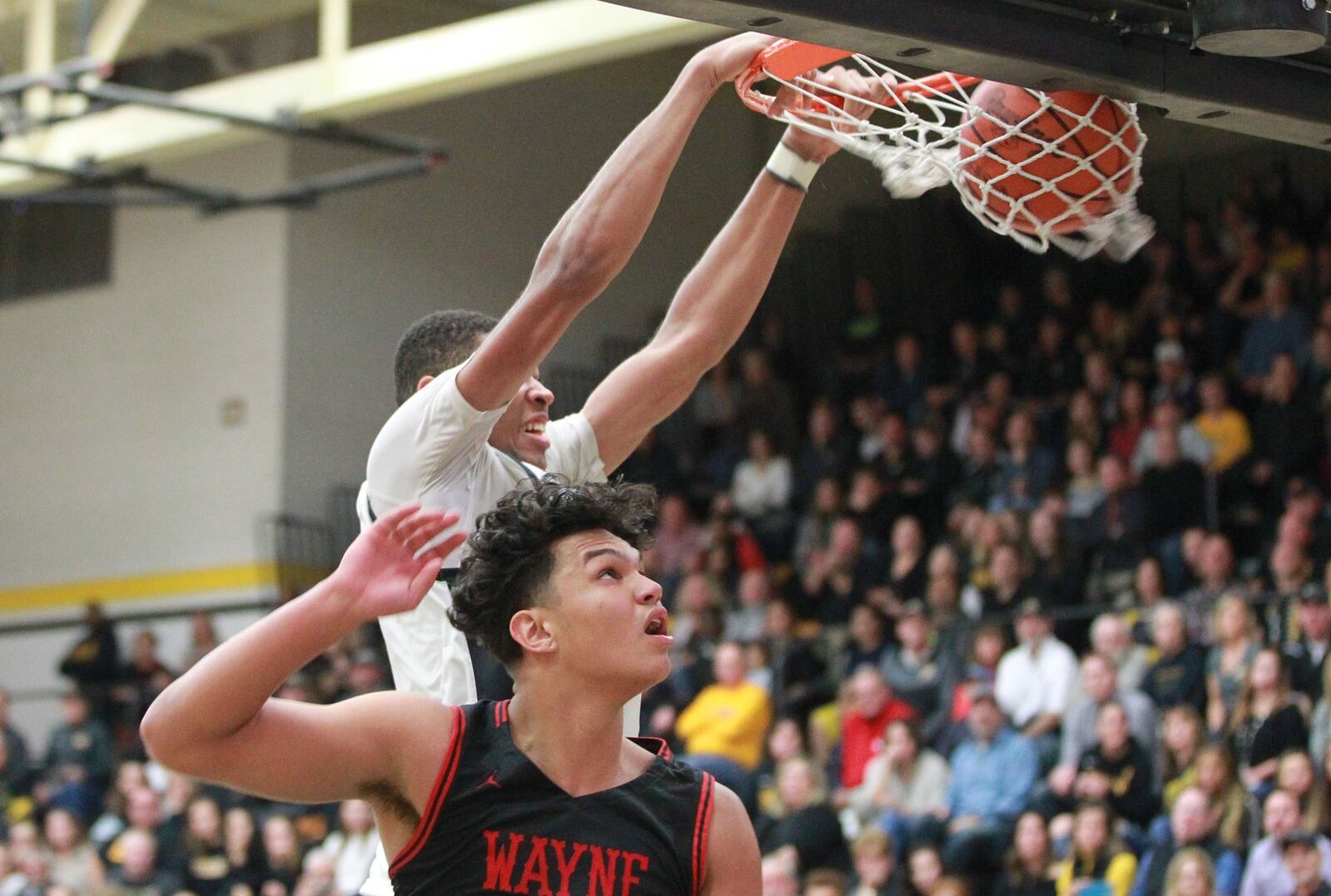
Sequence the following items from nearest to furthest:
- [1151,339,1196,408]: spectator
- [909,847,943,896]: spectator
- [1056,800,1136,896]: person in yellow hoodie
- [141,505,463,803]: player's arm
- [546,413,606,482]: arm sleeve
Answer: [141,505,463,803]: player's arm → [546,413,606,482]: arm sleeve → [1056,800,1136,896]: person in yellow hoodie → [909,847,943,896]: spectator → [1151,339,1196,408]: spectator

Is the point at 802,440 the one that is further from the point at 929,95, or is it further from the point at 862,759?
the point at 929,95

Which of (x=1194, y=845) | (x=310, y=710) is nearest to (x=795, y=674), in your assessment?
(x=1194, y=845)

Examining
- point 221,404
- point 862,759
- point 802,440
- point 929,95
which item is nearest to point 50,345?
point 221,404

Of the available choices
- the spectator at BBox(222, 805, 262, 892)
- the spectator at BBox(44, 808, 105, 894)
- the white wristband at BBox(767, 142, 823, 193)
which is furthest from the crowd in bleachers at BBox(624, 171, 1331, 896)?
the white wristband at BBox(767, 142, 823, 193)

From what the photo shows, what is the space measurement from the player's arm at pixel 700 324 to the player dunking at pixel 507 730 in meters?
0.89

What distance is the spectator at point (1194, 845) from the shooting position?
7590 millimetres

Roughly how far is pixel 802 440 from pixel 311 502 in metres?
3.95

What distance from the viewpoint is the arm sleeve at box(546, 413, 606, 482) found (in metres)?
3.85

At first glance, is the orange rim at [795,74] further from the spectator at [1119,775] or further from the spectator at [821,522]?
the spectator at [821,522]

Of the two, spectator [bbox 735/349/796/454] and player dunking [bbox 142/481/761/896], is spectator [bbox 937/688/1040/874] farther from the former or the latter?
player dunking [bbox 142/481/761/896]

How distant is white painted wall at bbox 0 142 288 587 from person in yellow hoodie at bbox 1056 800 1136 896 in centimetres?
876

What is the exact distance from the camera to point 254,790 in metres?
2.67

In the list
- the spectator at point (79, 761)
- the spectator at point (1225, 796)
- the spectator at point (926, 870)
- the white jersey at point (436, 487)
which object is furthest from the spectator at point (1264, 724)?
the spectator at point (79, 761)

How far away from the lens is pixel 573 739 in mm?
2879
